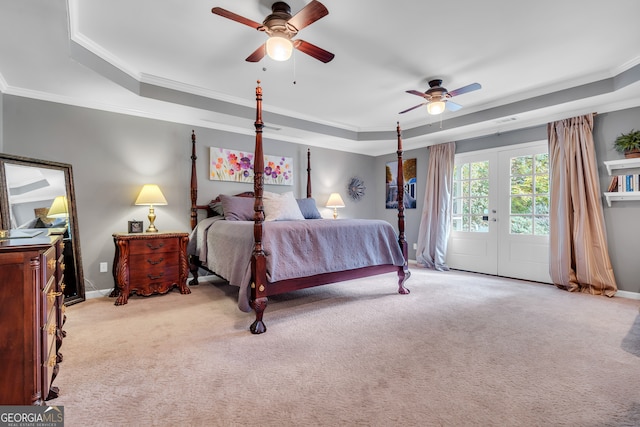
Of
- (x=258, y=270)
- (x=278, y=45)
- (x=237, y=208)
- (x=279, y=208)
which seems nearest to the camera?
(x=278, y=45)

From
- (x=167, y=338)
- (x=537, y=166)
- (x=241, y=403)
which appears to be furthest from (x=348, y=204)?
(x=241, y=403)

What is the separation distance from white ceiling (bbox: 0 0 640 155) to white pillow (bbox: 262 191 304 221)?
115 centimetres

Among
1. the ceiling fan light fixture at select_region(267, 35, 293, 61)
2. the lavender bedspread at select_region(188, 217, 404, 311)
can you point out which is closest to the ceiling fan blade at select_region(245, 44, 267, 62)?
the ceiling fan light fixture at select_region(267, 35, 293, 61)

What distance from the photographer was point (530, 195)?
13.9 ft

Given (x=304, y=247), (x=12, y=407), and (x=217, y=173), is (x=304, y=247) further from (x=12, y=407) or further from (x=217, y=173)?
(x=217, y=173)

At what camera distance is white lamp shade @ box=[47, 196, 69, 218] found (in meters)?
2.90

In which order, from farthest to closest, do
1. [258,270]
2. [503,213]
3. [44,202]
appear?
[503,213], [44,202], [258,270]

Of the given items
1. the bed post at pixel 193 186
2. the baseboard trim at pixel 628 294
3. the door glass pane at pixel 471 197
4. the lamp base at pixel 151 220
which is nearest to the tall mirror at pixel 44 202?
the lamp base at pixel 151 220

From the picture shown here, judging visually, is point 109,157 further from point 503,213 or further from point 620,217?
point 620,217

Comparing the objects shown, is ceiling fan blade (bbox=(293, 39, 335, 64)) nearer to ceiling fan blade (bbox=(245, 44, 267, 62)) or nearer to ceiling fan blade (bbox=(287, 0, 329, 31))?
ceiling fan blade (bbox=(287, 0, 329, 31))

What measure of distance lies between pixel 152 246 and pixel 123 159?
1172mm

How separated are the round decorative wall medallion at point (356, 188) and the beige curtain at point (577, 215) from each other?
3.15 m

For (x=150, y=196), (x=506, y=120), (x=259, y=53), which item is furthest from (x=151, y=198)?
(x=506, y=120)

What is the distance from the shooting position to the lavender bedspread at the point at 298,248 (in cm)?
253
